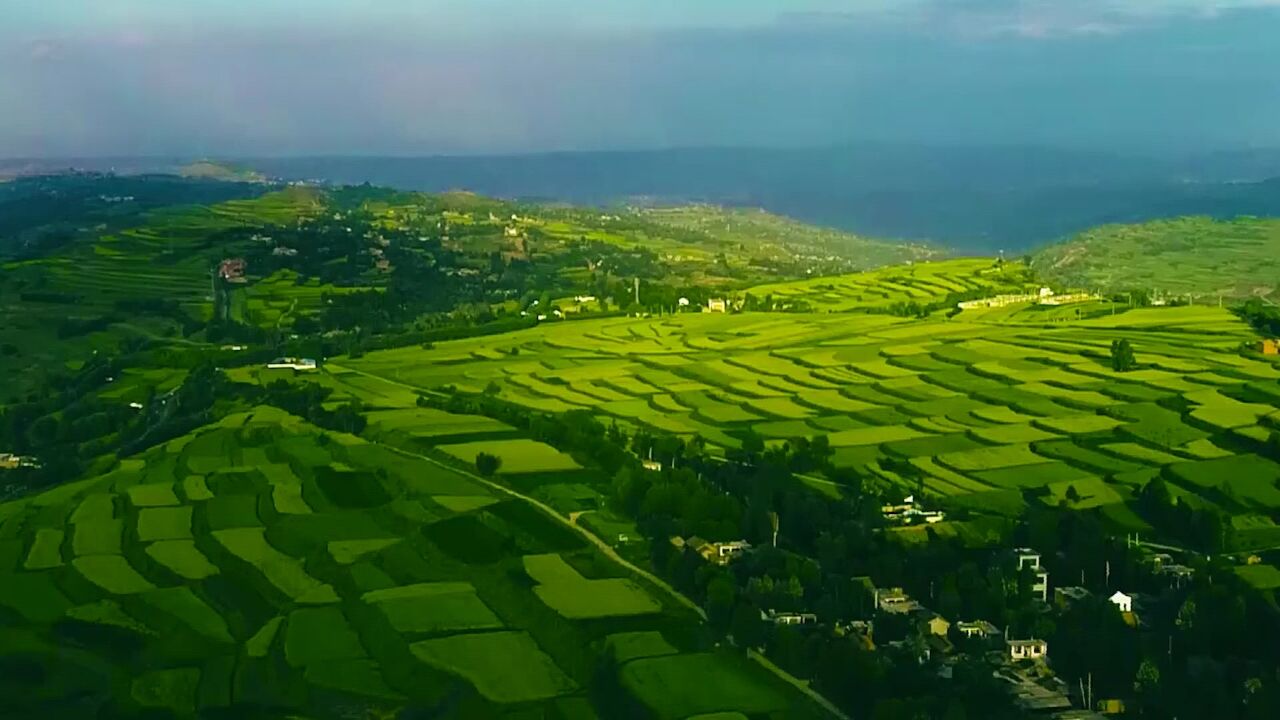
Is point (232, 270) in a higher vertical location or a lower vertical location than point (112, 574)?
higher

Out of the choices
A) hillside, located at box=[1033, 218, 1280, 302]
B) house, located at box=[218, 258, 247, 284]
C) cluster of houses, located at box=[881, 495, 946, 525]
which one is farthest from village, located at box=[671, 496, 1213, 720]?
house, located at box=[218, 258, 247, 284]

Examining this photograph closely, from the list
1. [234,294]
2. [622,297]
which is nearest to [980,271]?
[622,297]

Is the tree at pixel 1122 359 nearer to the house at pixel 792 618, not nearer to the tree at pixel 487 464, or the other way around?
the tree at pixel 487 464

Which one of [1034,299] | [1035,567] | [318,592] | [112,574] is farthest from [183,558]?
[1034,299]

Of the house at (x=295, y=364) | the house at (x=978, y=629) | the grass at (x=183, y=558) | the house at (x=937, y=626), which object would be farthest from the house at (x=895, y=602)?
the house at (x=295, y=364)

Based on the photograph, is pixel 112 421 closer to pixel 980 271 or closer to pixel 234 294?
pixel 234 294

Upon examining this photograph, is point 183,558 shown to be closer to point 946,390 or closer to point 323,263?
point 946,390

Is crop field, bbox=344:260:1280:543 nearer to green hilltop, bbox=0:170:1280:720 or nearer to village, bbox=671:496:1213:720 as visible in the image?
green hilltop, bbox=0:170:1280:720
